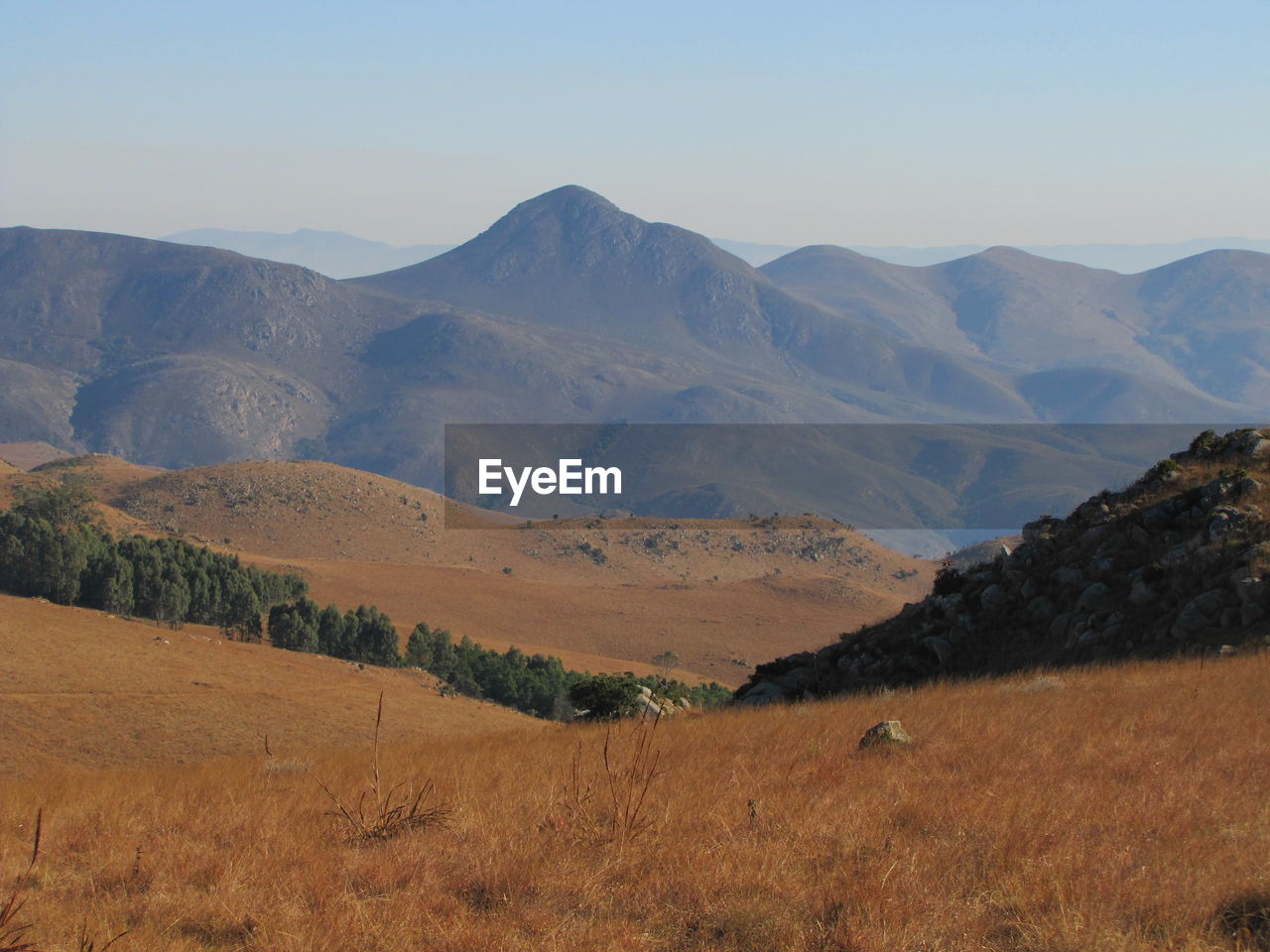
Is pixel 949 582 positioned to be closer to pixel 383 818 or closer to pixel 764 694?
pixel 764 694

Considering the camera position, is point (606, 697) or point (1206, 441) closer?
point (606, 697)

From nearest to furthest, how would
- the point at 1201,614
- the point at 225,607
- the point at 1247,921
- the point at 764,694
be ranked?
the point at 1247,921 → the point at 1201,614 → the point at 764,694 → the point at 225,607

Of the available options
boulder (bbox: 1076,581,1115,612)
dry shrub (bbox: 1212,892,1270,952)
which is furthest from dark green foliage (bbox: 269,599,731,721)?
dry shrub (bbox: 1212,892,1270,952)

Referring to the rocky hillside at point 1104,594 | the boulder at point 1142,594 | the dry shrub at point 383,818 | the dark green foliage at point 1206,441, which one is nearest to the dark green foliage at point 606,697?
the rocky hillside at point 1104,594

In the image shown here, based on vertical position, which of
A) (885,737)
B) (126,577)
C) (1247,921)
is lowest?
(126,577)

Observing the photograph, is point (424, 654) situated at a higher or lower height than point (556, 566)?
higher

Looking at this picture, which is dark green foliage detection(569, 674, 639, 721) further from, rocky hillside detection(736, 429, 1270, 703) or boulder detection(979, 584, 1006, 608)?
boulder detection(979, 584, 1006, 608)

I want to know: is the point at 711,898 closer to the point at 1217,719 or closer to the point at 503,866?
the point at 503,866

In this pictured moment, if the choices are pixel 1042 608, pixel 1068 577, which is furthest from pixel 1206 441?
pixel 1042 608
